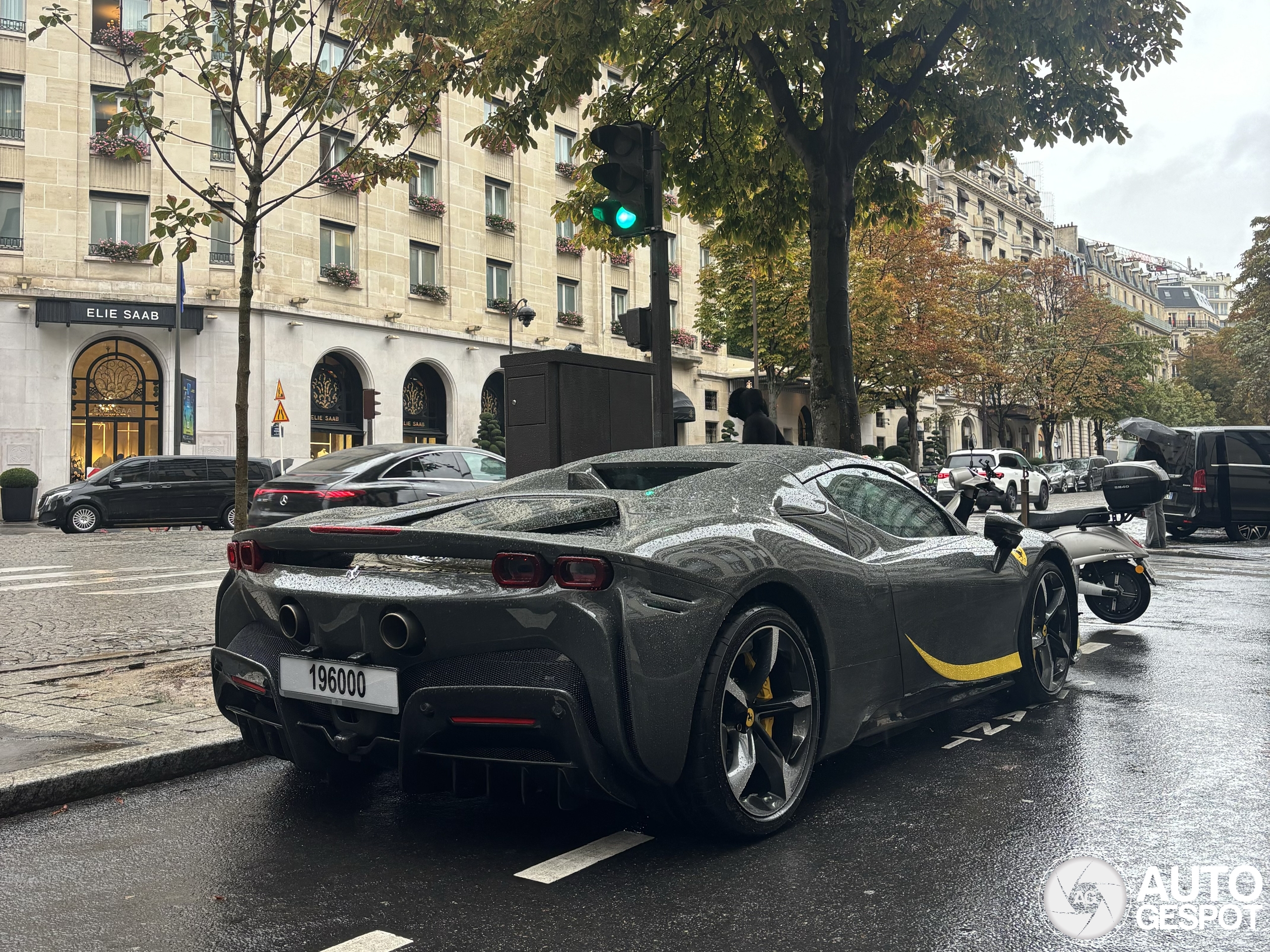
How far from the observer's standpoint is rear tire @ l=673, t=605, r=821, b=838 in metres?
3.29

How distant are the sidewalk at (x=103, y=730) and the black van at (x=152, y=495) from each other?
16.2 m

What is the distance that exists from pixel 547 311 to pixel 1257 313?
3371cm

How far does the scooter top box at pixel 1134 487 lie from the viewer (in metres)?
8.60

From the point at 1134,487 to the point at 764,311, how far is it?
103 feet

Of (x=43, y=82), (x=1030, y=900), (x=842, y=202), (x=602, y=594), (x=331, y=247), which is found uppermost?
(x=43, y=82)

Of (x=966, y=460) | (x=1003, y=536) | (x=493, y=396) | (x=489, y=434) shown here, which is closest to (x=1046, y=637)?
(x=1003, y=536)

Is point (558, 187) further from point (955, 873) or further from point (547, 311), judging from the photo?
point (955, 873)

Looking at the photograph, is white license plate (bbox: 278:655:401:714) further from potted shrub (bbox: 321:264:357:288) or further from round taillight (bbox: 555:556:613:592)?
potted shrub (bbox: 321:264:357:288)

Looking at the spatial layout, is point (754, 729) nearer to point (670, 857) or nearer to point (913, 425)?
point (670, 857)

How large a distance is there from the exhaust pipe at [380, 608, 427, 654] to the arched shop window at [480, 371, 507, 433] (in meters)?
32.1

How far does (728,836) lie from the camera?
343 centimetres

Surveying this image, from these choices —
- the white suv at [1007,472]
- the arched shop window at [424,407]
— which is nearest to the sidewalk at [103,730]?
the white suv at [1007,472]

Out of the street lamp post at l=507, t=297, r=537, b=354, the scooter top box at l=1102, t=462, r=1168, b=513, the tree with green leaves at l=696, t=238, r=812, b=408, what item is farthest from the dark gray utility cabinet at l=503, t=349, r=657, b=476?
the tree with green leaves at l=696, t=238, r=812, b=408

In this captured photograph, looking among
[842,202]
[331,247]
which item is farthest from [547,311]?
[842,202]
